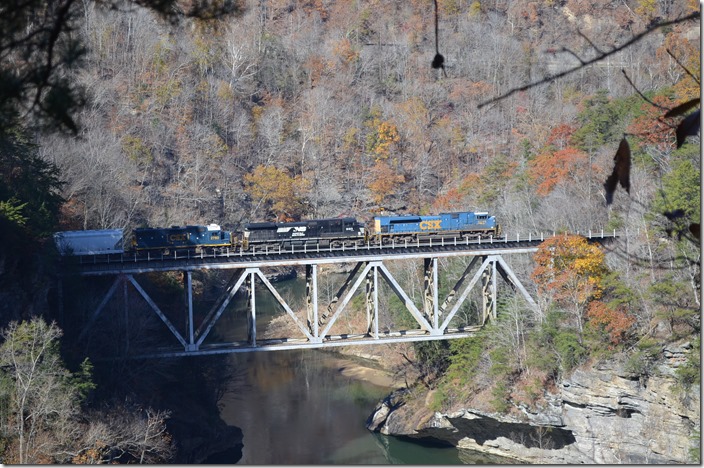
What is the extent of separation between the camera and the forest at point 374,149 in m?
20.5

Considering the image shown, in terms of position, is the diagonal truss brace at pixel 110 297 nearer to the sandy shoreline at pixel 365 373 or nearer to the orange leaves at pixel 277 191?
the sandy shoreline at pixel 365 373

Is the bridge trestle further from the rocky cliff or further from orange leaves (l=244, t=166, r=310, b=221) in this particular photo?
orange leaves (l=244, t=166, r=310, b=221)

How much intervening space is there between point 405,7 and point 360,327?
127 feet

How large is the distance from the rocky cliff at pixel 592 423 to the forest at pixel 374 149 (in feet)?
1.85

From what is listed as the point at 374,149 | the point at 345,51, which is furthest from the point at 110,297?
the point at 345,51

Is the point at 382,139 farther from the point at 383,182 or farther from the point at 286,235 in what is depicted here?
the point at 286,235

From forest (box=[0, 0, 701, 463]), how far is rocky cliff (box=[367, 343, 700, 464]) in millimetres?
564

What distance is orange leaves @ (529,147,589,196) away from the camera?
36875 mm

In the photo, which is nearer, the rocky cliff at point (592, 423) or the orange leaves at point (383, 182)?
the rocky cliff at point (592, 423)

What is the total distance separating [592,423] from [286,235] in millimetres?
10870

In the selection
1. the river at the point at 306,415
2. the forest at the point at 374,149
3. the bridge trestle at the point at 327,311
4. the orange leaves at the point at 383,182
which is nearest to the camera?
the forest at the point at 374,149

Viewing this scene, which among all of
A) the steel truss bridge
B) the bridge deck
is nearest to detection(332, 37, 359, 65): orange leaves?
the steel truss bridge

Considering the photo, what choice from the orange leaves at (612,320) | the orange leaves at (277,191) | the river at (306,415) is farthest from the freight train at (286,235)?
the orange leaves at (277,191)

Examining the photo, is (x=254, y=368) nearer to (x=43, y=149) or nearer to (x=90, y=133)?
(x=43, y=149)
